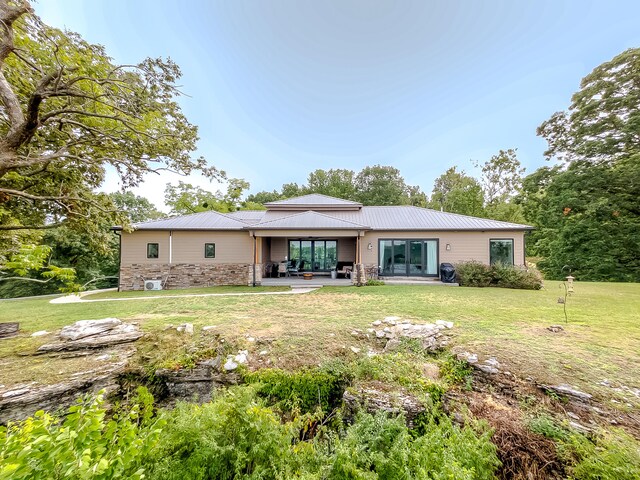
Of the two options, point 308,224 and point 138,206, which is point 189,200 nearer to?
point 138,206

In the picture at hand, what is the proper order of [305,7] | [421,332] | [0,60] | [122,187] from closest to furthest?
1. [0,60]
2. [421,332]
3. [122,187]
4. [305,7]

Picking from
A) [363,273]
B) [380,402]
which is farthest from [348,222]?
[380,402]

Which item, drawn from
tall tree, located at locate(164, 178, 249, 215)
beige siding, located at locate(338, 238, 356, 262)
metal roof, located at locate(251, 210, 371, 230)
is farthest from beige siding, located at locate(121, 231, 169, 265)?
tall tree, located at locate(164, 178, 249, 215)

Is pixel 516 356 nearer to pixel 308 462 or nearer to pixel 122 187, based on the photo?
pixel 308 462

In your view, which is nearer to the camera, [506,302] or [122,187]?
[122,187]

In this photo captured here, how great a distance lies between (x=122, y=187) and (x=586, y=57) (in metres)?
22.4

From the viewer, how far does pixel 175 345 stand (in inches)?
188

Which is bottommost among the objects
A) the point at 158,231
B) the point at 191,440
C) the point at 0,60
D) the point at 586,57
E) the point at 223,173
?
the point at 191,440

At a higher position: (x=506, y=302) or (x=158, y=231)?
(x=158, y=231)

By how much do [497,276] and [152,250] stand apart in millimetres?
16838

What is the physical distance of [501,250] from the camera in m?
12.8

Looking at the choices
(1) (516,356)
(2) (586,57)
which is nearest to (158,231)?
(1) (516,356)

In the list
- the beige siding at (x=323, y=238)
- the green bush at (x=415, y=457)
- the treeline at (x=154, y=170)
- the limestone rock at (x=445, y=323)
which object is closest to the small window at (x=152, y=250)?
the treeline at (x=154, y=170)

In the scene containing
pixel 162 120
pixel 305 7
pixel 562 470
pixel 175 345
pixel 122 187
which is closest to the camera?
pixel 562 470
